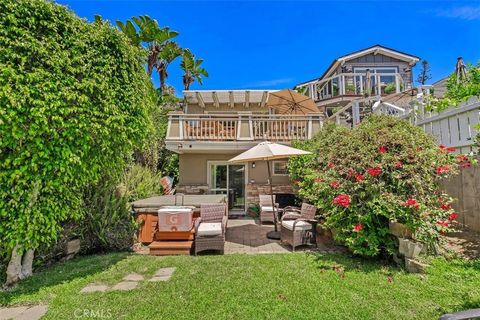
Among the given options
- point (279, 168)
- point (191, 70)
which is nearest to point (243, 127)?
point (279, 168)

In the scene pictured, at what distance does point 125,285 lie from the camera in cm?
415

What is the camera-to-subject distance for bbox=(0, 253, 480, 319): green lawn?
323cm

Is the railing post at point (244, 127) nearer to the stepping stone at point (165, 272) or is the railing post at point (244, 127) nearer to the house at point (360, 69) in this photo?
the stepping stone at point (165, 272)

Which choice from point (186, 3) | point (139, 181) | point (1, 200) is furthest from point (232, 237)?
point (186, 3)

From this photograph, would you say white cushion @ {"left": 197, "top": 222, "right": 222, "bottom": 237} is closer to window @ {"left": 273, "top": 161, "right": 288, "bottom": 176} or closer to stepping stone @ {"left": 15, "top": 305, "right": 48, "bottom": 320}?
stepping stone @ {"left": 15, "top": 305, "right": 48, "bottom": 320}

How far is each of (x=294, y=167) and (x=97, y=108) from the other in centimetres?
734

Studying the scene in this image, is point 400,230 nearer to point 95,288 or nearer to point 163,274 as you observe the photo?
point 163,274

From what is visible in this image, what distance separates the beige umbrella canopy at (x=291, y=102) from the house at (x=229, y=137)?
0.66 m

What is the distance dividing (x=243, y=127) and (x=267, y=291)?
7843 mm

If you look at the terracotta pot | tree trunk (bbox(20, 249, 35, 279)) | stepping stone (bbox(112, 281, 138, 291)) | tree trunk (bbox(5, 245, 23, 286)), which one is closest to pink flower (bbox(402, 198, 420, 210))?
the terracotta pot

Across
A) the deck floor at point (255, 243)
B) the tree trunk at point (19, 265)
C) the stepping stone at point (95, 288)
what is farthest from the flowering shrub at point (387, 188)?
the tree trunk at point (19, 265)

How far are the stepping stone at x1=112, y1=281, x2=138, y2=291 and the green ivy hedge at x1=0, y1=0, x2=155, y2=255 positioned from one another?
1.44 meters

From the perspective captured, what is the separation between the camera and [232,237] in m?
7.43

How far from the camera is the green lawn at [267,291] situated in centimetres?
323
